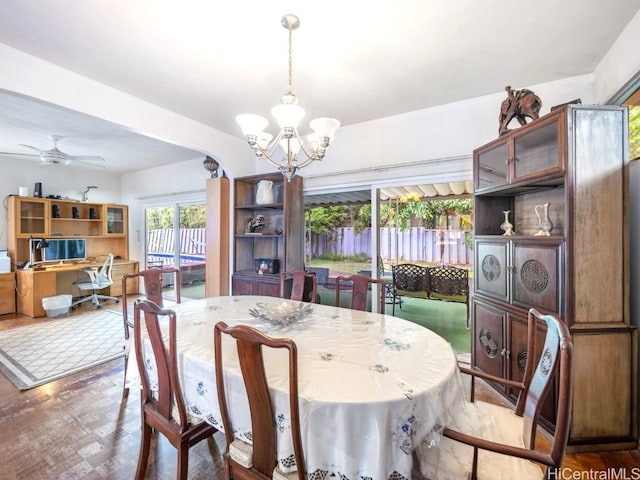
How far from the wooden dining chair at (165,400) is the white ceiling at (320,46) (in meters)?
1.62

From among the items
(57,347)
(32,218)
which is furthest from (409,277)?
(32,218)

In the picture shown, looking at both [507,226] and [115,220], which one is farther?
[115,220]

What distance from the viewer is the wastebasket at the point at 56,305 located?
4277 mm

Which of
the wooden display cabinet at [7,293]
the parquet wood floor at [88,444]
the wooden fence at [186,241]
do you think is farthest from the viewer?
the wooden fence at [186,241]

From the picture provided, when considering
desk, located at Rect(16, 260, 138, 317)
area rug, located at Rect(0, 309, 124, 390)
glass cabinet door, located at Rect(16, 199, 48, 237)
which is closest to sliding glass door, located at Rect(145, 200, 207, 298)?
desk, located at Rect(16, 260, 138, 317)

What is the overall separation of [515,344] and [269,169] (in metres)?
3.30

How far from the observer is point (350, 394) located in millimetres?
1019

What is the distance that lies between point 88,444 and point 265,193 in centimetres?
269

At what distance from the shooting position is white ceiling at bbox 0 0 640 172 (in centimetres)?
158

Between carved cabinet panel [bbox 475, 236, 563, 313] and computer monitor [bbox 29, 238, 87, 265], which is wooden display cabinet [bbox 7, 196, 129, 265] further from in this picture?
carved cabinet panel [bbox 475, 236, 563, 313]

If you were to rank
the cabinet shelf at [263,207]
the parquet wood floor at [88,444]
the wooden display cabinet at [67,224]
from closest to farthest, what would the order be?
the parquet wood floor at [88,444] → the cabinet shelf at [263,207] → the wooden display cabinet at [67,224]

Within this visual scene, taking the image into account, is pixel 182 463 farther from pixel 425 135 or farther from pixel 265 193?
pixel 425 135

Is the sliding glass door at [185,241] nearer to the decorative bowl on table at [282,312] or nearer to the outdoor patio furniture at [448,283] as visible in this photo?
the decorative bowl on table at [282,312]

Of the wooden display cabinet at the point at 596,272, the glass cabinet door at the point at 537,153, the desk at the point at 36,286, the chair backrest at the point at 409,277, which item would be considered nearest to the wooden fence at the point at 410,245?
the chair backrest at the point at 409,277
